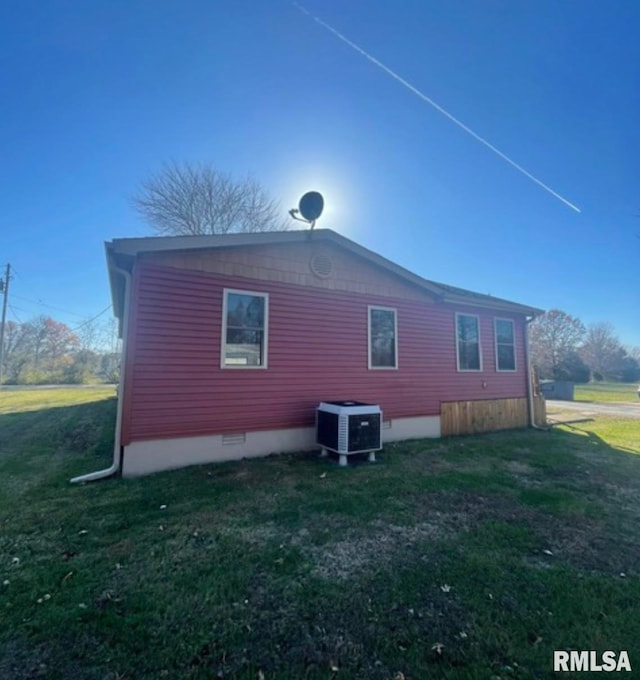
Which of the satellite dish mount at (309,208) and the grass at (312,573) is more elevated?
the satellite dish mount at (309,208)

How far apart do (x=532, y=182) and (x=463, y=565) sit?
372 inches

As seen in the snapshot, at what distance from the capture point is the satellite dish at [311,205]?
644cm

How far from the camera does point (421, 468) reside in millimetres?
5656

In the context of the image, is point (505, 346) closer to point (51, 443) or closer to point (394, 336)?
point (394, 336)

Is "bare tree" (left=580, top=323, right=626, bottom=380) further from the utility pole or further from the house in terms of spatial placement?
the utility pole

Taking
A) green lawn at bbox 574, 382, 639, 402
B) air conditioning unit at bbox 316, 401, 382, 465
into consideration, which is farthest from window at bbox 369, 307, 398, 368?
green lawn at bbox 574, 382, 639, 402

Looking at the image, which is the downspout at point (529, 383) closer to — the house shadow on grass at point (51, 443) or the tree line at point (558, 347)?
the house shadow on grass at point (51, 443)

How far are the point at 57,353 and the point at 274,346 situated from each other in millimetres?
38694

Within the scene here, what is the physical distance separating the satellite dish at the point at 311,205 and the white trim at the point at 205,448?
407cm

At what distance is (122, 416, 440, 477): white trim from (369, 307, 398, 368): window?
7.19ft

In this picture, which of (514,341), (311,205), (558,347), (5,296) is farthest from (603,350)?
(5,296)

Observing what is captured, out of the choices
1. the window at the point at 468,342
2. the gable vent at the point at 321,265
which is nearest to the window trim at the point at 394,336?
the gable vent at the point at 321,265

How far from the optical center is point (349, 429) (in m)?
5.84

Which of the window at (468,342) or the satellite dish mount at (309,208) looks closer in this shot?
the satellite dish mount at (309,208)
